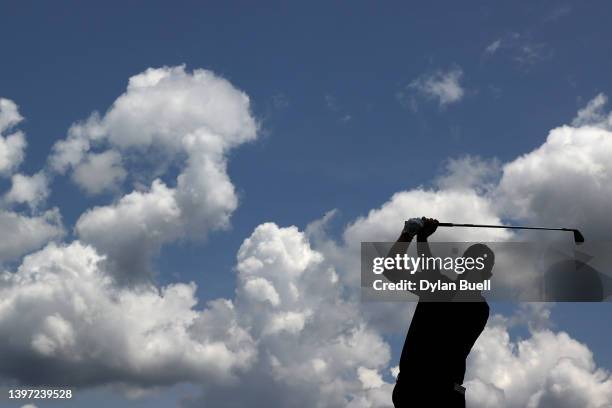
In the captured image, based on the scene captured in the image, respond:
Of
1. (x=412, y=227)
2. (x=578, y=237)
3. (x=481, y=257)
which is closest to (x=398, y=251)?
(x=412, y=227)

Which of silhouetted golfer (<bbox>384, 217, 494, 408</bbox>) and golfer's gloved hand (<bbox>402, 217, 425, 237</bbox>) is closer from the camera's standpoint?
silhouetted golfer (<bbox>384, 217, 494, 408</bbox>)

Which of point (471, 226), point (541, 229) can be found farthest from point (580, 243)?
point (471, 226)

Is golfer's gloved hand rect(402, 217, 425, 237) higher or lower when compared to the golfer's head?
higher

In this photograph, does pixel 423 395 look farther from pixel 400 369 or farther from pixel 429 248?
pixel 429 248

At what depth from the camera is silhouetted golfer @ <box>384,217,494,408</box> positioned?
927 centimetres

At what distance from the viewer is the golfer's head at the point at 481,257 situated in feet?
31.3

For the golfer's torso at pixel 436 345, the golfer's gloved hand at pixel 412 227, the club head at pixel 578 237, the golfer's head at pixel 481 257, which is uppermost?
the club head at pixel 578 237

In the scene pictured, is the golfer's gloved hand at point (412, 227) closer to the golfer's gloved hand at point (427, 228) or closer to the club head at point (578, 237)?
the golfer's gloved hand at point (427, 228)

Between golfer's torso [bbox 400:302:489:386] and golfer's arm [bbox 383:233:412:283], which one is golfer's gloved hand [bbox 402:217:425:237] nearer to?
golfer's arm [bbox 383:233:412:283]

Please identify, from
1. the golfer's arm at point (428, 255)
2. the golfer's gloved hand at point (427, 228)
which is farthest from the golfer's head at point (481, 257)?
the golfer's gloved hand at point (427, 228)

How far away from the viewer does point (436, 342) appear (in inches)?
368

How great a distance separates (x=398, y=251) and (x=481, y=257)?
3.82 ft

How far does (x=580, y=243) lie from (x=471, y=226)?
9.57ft

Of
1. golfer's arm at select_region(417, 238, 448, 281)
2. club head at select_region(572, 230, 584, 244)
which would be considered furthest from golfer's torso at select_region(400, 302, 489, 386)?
club head at select_region(572, 230, 584, 244)
